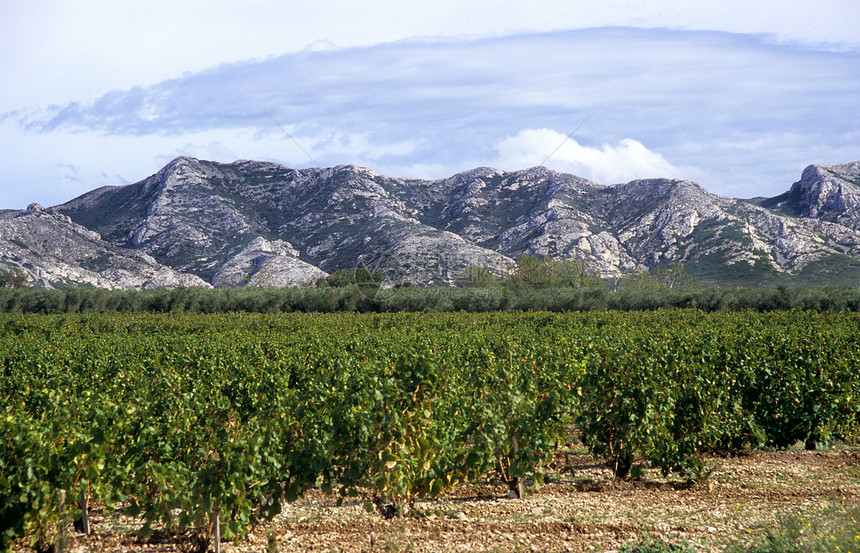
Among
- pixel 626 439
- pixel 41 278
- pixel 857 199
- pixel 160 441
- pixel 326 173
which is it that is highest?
pixel 326 173

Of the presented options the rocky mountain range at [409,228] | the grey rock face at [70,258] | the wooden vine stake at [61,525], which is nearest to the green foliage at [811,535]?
the wooden vine stake at [61,525]

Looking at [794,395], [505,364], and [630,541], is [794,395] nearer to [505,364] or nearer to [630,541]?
[505,364]

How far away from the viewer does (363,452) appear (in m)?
6.61

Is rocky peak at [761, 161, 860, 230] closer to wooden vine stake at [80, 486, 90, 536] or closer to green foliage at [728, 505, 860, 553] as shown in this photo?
green foliage at [728, 505, 860, 553]

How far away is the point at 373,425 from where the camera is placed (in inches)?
264

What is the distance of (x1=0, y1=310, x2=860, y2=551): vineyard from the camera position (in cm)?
554

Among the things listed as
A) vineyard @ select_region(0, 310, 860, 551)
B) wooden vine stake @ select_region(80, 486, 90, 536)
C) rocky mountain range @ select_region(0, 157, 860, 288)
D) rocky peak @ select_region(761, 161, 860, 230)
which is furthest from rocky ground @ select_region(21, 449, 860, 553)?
rocky peak @ select_region(761, 161, 860, 230)

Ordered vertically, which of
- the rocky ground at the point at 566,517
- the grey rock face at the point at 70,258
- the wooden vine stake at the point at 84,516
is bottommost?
the rocky ground at the point at 566,517

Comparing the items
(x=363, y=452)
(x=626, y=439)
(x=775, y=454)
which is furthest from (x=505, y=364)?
(x=775, y=454)

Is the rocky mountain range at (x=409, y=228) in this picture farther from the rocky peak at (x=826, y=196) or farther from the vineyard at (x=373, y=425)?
the vineyard at (x=373, y=425)

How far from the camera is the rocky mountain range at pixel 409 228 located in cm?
9575

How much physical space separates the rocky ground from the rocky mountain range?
76678 mm

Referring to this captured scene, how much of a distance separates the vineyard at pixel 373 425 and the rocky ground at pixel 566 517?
28cm

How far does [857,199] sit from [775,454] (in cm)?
13550
